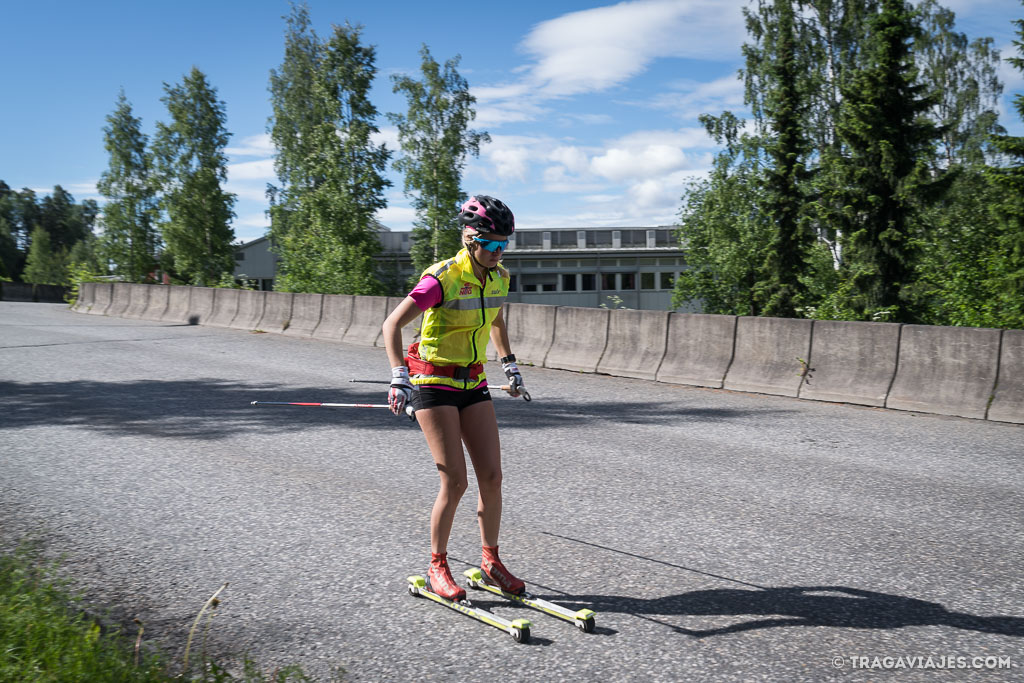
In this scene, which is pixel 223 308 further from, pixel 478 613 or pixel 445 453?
pixel 478 613

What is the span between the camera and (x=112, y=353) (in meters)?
16.6

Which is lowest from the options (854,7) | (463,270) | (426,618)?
(426,618)

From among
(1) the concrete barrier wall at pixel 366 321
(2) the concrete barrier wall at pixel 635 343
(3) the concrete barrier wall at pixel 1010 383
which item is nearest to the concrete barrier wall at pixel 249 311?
(1) the concrete barrier wall at pixel 366 321

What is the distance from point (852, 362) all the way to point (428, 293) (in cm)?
839

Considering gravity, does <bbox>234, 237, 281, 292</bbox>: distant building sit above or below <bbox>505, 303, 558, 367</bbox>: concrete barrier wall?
above

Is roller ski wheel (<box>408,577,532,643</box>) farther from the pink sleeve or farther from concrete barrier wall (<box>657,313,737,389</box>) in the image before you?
concrete barrier wall (<box>657,313,737,389</box>)

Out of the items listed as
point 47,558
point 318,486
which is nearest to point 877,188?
point 318,486

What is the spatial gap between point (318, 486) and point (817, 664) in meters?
4.12

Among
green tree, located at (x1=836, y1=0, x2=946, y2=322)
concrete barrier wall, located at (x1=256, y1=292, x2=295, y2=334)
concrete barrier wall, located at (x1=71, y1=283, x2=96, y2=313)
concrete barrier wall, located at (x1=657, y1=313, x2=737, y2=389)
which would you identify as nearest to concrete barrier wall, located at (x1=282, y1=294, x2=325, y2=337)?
concrete barrier wall, located at (x1=256, y1=292, x2=295, y2=334)

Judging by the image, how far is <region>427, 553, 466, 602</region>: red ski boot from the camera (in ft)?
13.9

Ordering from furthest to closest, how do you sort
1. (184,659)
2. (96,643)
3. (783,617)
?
(783,617), (184,659), (96,643)

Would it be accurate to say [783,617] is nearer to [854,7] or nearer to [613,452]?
[613,452]

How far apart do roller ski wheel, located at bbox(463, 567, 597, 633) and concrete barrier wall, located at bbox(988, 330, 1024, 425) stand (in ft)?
24.4

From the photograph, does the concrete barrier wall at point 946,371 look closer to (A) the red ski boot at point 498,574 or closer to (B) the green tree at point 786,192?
(A) the red ski boot at point 498,574
